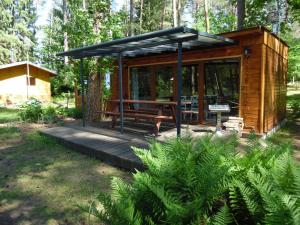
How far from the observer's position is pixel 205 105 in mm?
9281

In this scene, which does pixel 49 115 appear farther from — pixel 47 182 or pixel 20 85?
pixel 20 85

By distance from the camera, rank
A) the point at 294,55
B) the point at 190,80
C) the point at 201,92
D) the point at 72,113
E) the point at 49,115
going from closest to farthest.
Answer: the point at 201,92 → the point at 190,80 → the point at 49,115 → the point at 72,113 → the point at 294,55

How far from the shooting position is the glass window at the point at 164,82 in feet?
33.6

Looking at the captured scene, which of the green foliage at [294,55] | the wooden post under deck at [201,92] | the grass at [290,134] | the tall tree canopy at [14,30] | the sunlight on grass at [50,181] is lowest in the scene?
the sunlight on grass at [50,181]

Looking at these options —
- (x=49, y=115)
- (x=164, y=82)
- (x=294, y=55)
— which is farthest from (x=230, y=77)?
(x=49, y=115)

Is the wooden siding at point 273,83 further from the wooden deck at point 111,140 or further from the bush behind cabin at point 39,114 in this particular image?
the bush behind cabin at point 39,114

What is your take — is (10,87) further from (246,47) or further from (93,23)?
(246,47)

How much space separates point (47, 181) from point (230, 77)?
6.46 meters

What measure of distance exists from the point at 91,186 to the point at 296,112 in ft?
37.2

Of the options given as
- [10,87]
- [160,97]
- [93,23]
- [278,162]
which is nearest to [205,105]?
[160,97]

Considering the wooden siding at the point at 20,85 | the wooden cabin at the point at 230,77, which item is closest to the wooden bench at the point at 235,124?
the wooden cabin at the point at 230,77

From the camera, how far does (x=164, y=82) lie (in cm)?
1045

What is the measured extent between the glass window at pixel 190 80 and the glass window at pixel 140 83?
5.09 feet

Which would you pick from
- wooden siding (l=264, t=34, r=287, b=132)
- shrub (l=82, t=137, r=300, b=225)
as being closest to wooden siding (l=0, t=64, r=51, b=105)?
wooden siding (l=264, t=34, r=287, b=132)
